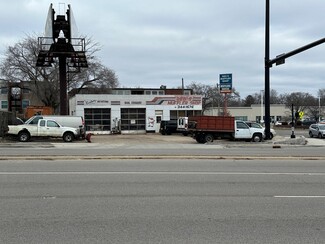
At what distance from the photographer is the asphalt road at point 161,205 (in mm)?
5688

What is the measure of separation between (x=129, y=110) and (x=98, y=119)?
4116 mm

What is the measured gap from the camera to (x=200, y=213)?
22.6 feet

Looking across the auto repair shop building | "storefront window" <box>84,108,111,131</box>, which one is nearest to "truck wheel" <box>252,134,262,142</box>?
the auto repair shop building

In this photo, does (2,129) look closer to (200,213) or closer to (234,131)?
(234,131)

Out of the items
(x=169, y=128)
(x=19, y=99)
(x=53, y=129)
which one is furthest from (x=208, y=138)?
(x=19, y=99)

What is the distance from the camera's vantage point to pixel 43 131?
101 feet

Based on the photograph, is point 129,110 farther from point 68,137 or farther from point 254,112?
point 254,112

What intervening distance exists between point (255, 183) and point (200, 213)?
3613mm

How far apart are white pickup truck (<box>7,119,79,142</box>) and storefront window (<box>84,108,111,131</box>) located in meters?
21.3

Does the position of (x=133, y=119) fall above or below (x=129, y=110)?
below

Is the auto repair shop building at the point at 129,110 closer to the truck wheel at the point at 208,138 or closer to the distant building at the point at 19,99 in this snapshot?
the truck wheel at the point at 208,138

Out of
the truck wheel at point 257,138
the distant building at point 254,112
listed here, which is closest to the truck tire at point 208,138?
the truck wheel at point 257,138

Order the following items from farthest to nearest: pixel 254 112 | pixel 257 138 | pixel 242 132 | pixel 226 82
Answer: pixel 254 112 < pixel 226 82 < pixel 257 138 < pixel 242 132

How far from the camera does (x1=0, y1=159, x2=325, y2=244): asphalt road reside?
5688 millimetres
